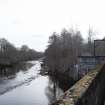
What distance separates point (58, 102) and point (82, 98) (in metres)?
0.81

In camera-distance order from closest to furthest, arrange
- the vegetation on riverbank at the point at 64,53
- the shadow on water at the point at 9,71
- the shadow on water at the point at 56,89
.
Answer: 1. the shadow on water at the point at 56,89
2. the vegetation on riverbank at the point at 64,53
3. the shadow on water at the point at 9,71

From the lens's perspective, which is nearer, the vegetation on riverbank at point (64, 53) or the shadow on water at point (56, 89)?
the shadow on water at point (56, 89)

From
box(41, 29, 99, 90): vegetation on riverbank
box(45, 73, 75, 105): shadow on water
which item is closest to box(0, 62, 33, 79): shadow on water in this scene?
box(41, 29, 99, 90): vegetation on riverbank

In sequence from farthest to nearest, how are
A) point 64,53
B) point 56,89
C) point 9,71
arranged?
1. point 9,71
2. point 64,53
3. point 56,89

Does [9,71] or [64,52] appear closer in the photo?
[64,52]

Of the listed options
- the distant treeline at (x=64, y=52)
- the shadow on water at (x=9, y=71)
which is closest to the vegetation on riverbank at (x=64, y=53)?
the distant treeline at (x=64, y=52)

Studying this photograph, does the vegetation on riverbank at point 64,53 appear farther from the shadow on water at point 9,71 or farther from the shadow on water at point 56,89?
the shadow on water at point 9,71

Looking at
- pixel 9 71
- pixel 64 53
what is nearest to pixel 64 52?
pixel 64 53

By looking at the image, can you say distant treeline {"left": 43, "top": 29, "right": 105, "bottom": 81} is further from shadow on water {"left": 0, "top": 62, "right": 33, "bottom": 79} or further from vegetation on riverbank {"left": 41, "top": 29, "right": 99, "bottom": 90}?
shadow on water {"left": 0, "top": 62, "right": 33, "bottom": 79}

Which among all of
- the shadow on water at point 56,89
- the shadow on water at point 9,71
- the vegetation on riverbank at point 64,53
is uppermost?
the vegetation on riverbank at point 64,53

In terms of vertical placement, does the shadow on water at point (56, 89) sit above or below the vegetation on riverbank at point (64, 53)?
below

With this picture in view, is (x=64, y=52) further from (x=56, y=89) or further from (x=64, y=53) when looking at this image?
(x=56, y=89)

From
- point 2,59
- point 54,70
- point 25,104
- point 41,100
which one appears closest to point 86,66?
point 41,100

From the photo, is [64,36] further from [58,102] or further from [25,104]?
[58,102]
